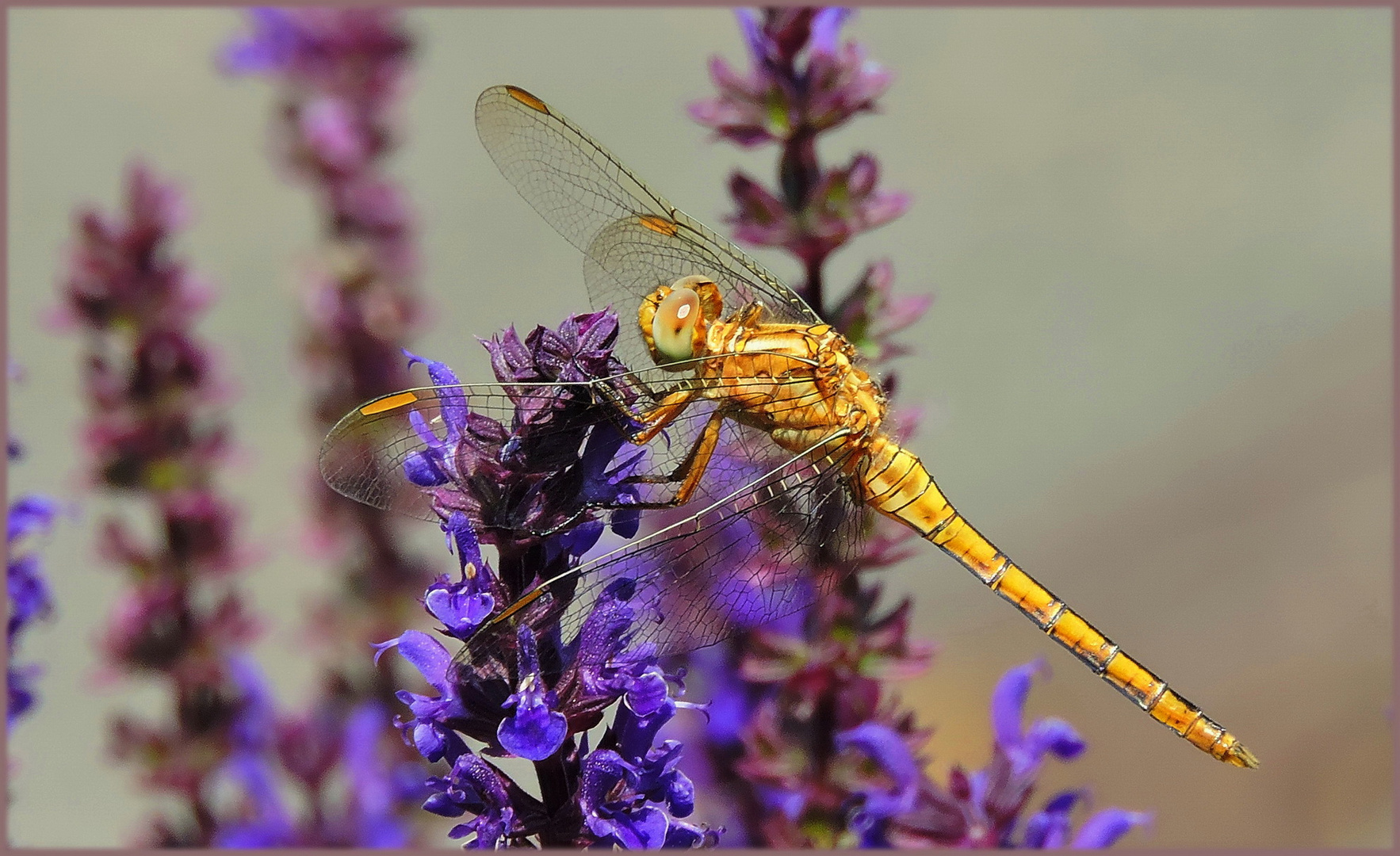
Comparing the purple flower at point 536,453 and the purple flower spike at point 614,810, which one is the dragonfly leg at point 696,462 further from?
the purple flower spike at point 614,810

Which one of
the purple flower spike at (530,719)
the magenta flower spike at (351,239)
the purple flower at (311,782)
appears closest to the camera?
the purple flower spike at (530,719)

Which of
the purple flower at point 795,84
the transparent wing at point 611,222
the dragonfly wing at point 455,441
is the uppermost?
the purple flower at point 795,84

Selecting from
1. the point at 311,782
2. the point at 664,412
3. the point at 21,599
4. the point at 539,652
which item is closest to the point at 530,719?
the point at 539,652

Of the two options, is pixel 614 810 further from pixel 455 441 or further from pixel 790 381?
pixel 790 381

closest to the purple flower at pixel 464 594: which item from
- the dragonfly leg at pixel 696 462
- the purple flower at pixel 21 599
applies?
the dragonfly leg at pixel 696 462

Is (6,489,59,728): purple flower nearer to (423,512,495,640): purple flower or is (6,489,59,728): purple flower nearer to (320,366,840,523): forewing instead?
(320,366,840,523): forewing

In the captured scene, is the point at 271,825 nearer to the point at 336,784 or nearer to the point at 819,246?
the point at 336,784

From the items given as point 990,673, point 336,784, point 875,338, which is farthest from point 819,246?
point 990,673

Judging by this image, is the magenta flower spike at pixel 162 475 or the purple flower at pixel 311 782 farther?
the magenta flower spike at pixel 162 475
